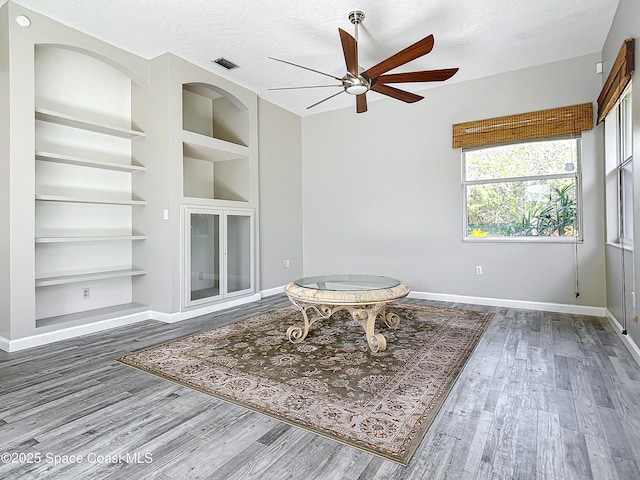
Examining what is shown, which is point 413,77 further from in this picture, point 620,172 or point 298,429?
point 298,429

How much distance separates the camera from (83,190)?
390 cm

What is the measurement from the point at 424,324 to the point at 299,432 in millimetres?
2264

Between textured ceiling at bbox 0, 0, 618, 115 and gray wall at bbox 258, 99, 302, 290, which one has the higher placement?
textured ceiling at bbox 0, 0, 618, 115

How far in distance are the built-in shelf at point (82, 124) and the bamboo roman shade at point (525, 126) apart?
3.98 meters

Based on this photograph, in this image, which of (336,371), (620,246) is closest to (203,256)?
(336,371)

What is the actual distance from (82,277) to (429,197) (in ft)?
14.0

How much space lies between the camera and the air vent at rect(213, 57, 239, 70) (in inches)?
163

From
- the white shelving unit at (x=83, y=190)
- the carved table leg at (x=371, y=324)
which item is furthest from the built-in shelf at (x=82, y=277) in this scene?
the carved table leg at (x=371, y=324)

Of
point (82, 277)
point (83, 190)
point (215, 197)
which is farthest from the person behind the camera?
point (215, 197)

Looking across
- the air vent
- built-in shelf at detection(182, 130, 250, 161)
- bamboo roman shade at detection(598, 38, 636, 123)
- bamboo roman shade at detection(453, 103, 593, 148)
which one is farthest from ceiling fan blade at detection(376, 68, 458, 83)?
built-in shelf at detection(182, 130, 250, 161)

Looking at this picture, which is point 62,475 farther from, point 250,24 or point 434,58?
point 434,58

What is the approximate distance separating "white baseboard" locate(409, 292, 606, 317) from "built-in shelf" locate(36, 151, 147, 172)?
3.96 metres

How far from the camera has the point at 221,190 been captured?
5.20 meters

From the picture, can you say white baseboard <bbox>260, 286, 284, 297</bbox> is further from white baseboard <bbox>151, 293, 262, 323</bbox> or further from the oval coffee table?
the oval coffee table
